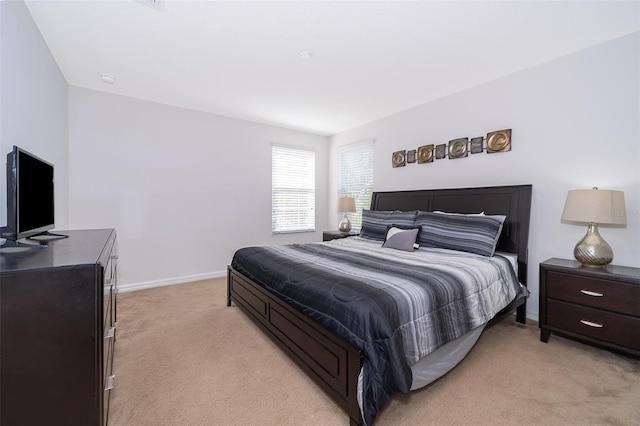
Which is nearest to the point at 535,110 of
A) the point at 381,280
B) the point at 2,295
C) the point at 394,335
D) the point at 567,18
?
the point at 567,18

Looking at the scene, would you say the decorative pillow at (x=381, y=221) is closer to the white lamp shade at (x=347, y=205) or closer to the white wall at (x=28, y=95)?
the white lamp shade at (x=347, y=205)

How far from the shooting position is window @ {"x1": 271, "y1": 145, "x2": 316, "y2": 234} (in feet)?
15.7

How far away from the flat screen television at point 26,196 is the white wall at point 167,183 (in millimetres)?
1733

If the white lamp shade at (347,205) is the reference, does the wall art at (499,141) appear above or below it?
above

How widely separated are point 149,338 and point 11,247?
53.3 inches

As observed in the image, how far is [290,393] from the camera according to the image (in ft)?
5.64

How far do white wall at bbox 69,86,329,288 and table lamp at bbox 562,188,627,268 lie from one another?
150 inches

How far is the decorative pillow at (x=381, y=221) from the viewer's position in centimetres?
329

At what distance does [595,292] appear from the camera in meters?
2.10

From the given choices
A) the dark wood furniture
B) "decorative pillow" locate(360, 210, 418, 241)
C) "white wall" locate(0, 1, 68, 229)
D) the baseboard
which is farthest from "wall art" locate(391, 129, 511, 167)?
"white wall" locate(0, 1, 68, 229)

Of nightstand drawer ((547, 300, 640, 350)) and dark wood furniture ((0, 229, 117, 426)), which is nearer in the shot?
dark wood furniture ((0, 229, 117, 426))

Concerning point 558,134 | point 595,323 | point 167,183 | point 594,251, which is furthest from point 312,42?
point 595,323

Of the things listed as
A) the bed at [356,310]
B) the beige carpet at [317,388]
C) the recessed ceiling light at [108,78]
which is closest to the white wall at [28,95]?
the recessed ceiling light at [108,78]

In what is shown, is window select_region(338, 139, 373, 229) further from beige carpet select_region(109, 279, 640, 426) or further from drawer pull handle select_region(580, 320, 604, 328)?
drawer pull handle select_region(580, 320, 604, 328)
